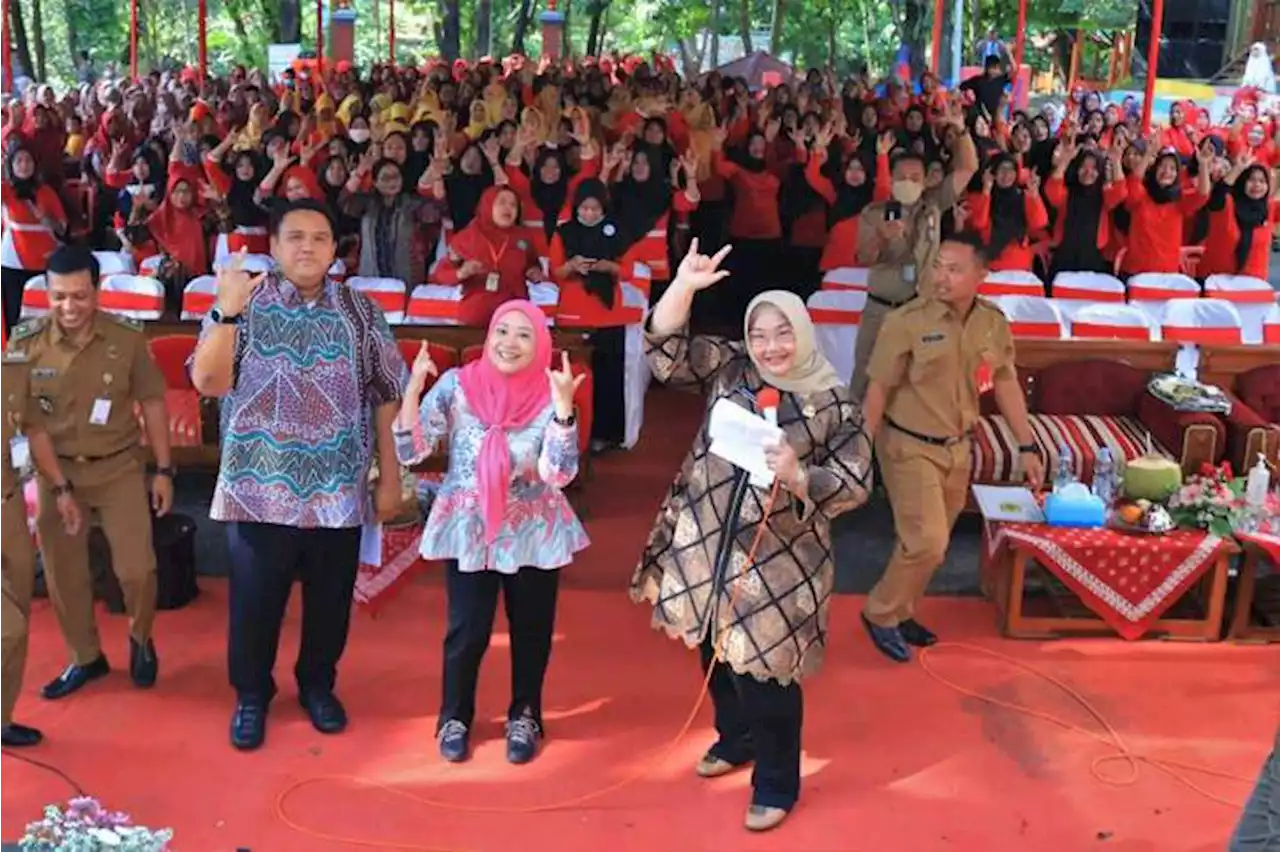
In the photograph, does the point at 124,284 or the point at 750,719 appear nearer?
the point at 750,719

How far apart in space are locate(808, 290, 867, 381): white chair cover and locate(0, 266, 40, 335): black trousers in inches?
189

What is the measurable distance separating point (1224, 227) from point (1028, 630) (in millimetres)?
4658

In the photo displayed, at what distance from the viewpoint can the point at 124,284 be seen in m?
8.00

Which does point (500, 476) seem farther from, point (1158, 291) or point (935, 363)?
point (1158, 291)

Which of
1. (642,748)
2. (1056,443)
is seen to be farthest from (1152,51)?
(642,748)

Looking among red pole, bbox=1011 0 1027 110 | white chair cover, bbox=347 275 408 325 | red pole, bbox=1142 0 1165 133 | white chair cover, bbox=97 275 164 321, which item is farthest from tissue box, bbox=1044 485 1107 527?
red pole, bbox=1011 0 1027 110

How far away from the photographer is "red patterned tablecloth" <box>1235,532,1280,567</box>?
17.5 ft

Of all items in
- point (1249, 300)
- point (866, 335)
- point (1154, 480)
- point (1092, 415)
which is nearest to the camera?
point (1154, 480)

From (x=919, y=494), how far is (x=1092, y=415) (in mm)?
2355

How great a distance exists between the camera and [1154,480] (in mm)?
5695

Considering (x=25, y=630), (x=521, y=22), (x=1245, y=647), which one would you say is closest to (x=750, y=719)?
(x=25, y=630)

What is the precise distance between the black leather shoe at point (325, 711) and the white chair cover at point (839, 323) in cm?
415

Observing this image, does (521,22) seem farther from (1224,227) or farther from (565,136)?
(1224,227)

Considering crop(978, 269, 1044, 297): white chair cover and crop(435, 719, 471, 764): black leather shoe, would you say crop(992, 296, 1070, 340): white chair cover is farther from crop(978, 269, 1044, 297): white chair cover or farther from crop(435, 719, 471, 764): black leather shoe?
crop(435, 719, 471, 764): black leather shoe
